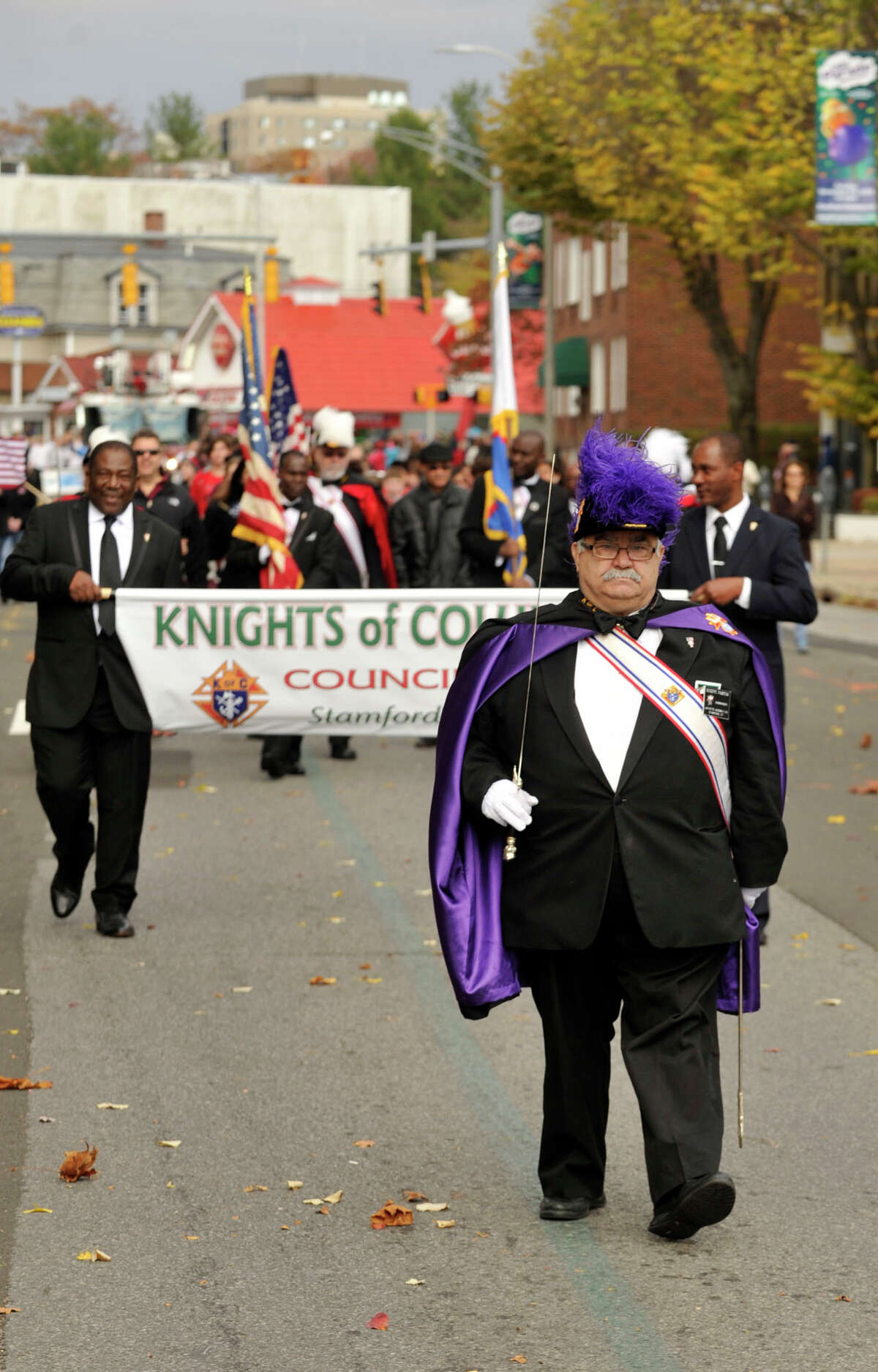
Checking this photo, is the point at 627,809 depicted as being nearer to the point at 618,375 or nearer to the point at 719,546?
the point at 719,546

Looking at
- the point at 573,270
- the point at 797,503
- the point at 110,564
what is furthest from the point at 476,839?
the point at 573,270

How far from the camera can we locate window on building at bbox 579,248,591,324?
62344 millimetres

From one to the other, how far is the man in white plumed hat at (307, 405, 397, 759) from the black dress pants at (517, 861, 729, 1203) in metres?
9.24

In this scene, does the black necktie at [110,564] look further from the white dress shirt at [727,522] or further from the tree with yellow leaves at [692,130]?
the tree with yellow leaves at [692,130]

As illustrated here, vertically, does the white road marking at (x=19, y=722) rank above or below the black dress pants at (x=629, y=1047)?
below

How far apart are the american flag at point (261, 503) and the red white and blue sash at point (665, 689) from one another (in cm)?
743

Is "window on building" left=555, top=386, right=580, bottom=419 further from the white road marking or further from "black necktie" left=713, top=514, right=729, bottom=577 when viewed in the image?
"black necktie" left=713, top=514, right=729, bottom=577

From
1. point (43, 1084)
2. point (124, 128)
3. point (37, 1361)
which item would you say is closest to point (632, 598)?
point (37, 1361)

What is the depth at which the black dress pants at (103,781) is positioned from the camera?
840 centimetres

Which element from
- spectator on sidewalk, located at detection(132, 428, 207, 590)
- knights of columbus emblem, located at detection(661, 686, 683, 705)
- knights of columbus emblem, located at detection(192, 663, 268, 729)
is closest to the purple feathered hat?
knights of columbus emblem, located at detection(661, 686, 683, 705)

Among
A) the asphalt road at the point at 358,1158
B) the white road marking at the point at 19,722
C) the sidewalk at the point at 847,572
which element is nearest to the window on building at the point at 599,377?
the sidewalk at the point at 847,572

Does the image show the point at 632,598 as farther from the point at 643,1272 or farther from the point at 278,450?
the point at 278,450

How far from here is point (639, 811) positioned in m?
4.93

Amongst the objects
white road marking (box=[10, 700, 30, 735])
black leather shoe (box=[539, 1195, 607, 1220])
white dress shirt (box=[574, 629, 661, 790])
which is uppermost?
white dress shirt (box=[574, 629, 661, 790])
